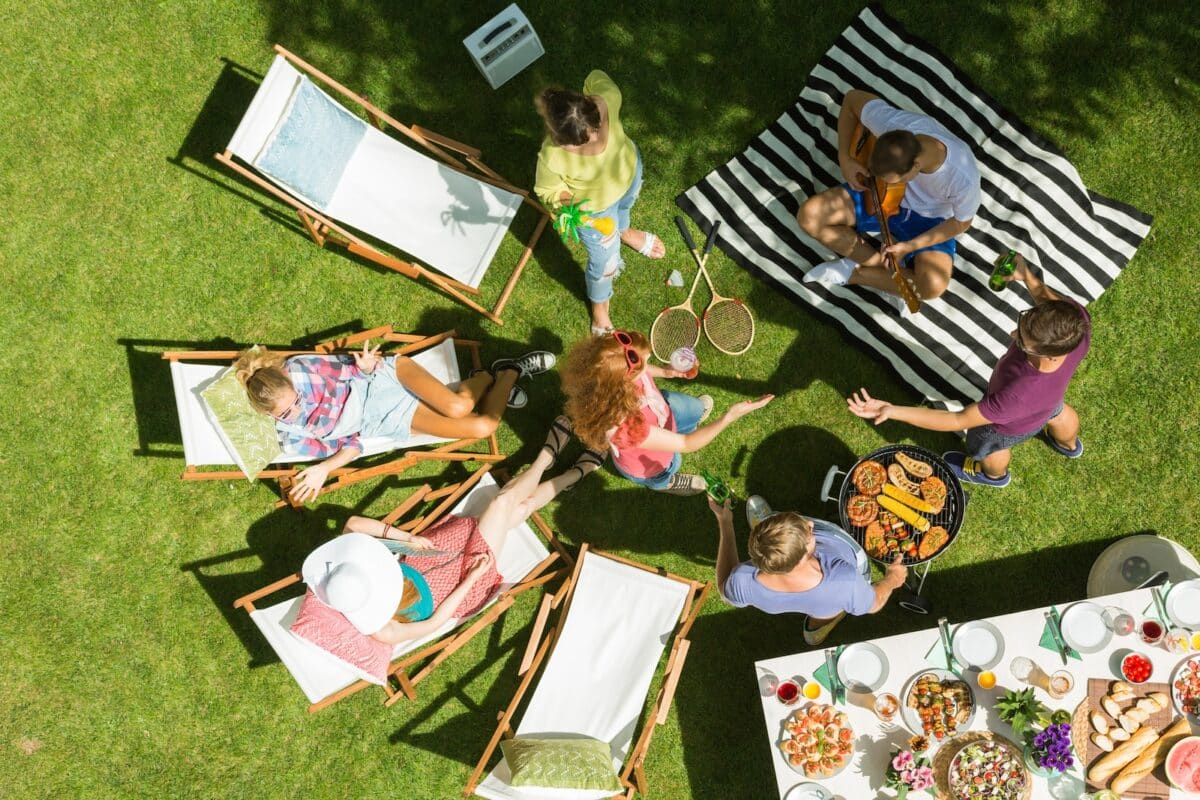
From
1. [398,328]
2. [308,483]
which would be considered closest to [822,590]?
[308,483]

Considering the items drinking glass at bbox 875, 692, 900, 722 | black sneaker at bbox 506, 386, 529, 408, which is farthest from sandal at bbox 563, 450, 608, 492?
drinking glass at bbox 875, 692, 900, 722

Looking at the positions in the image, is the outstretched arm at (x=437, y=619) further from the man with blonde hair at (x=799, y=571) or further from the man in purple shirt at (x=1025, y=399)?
the man in purple shirt at (x=1025, y=399)

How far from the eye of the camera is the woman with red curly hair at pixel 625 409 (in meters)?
3.70

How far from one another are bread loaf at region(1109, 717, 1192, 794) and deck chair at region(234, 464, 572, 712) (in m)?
3.14

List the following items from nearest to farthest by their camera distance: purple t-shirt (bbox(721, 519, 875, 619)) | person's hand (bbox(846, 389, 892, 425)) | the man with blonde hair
Result: the man with blonde hair
purple t-shirt (bbox(721, 519, 875, 619))
person's hand (bbox(846, 389, 892, 425))

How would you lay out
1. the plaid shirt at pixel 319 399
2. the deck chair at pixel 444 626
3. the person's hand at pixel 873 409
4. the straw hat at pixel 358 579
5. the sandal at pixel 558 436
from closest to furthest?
the straw hat at pixel 358 579 < the person's hand at pixel 873 409 < the plaid shirt at pixel 319 399 < the deck chair at pixel 444 626 < the sandal at pixel 558 436

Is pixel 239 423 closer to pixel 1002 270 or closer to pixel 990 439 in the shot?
pixel 990 439

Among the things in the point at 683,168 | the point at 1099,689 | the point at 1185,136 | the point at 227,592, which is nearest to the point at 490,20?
the point at 683,168

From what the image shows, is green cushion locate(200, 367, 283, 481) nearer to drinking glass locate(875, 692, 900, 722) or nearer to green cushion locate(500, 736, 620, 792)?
green cushion locate(500, 736, 620, 792)

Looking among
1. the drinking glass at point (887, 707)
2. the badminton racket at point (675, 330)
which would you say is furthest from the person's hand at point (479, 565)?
the drinking glass at point (887, 707)

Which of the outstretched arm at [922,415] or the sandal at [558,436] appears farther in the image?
the sandal at [558,436]

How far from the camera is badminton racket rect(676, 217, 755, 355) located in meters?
5.09

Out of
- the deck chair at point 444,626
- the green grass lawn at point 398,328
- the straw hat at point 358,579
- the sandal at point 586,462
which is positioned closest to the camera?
the straw hat at point 358,579

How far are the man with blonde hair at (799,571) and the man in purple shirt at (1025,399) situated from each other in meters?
0.75
